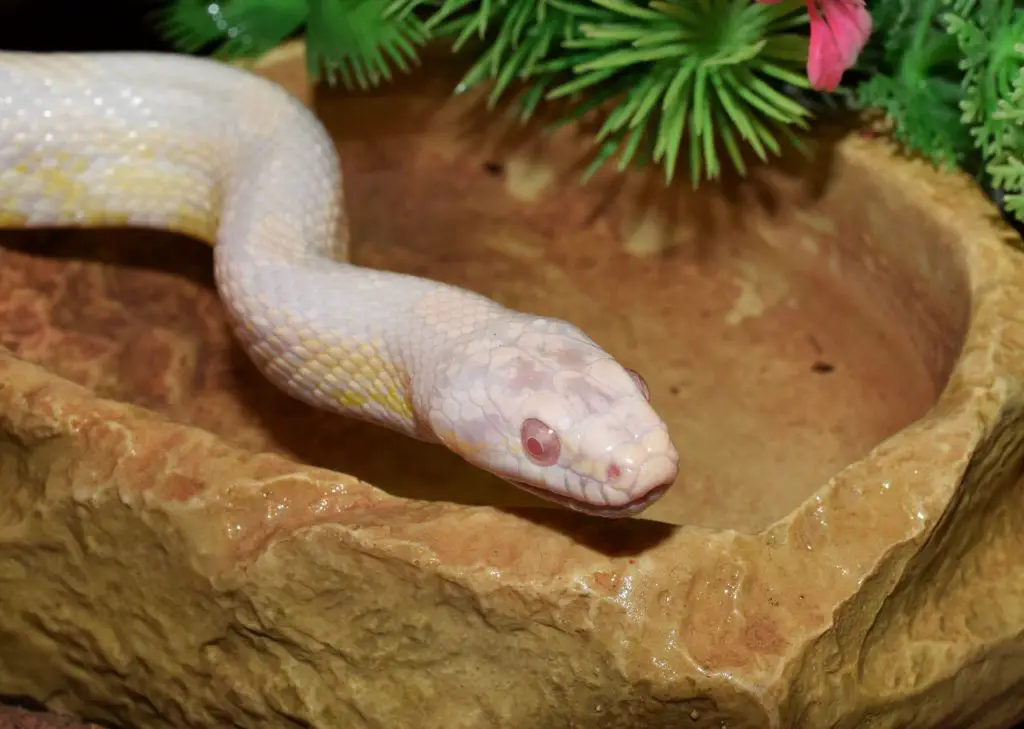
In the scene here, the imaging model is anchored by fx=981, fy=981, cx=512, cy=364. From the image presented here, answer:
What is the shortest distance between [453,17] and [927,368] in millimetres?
1770

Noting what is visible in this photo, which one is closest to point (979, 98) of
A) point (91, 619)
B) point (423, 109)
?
point (423, 109)

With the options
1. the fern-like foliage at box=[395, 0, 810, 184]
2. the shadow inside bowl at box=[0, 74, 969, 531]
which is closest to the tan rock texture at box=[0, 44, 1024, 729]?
the shadow inside bowl at box=[0, 74, 969, 531]

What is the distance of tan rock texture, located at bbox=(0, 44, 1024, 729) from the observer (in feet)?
5.45

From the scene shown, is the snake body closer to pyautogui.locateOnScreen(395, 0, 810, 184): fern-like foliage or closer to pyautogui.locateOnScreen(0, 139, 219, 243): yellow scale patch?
pyautogui.locateOnScreen(0, 139, 219, 243): yellow scale patch

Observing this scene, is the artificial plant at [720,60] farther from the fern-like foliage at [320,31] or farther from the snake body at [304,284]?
the snake body at [304,284]

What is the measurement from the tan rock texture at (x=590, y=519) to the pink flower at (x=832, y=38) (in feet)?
1.29

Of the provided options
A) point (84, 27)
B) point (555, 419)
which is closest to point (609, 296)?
point (555, 419)

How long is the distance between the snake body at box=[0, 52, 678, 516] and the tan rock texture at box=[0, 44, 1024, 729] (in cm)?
16

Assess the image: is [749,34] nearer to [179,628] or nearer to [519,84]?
[519,84]

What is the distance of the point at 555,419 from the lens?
183cm

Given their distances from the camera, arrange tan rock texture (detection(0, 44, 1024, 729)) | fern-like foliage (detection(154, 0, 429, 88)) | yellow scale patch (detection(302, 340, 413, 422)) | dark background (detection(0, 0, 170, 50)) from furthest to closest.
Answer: dark background (detection(0, 0, 170, 50)) → fern-like foliage (detection(154, 0, 429, 88)) → yellow scale patch (detection(302, 340, 413, 422)) → tan rock texture (detection(0, 44, 1024, 729))

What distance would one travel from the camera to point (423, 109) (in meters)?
3.21

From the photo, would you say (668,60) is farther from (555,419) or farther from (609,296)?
(555,419)

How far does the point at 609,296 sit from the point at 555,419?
4.35 feet
